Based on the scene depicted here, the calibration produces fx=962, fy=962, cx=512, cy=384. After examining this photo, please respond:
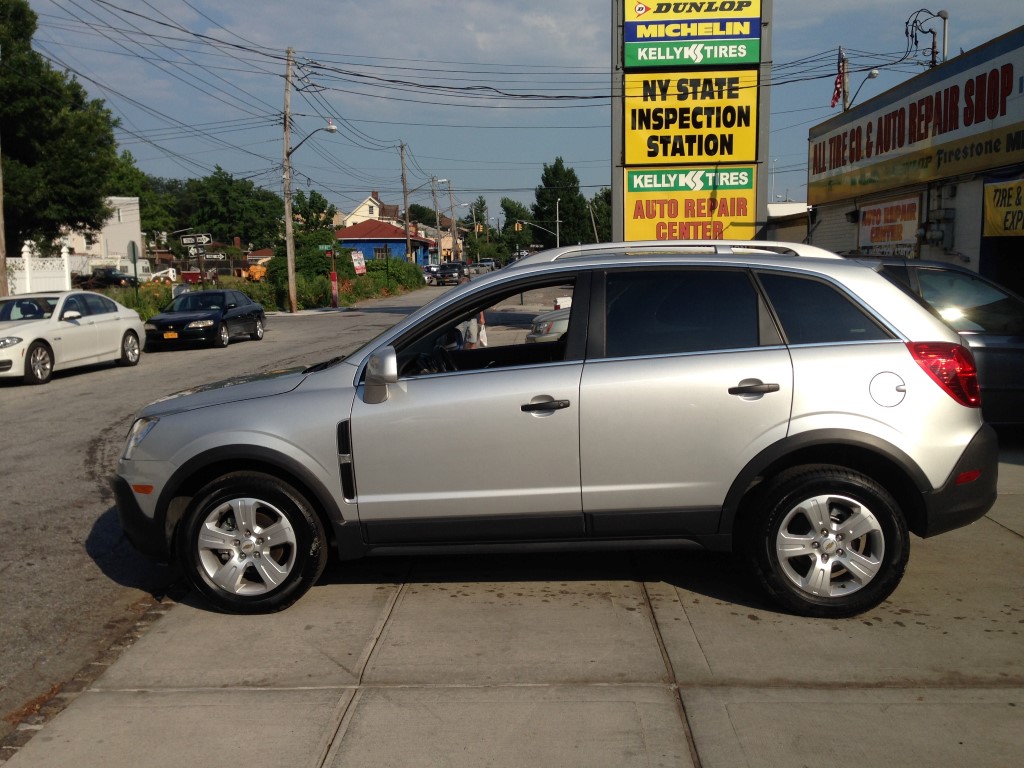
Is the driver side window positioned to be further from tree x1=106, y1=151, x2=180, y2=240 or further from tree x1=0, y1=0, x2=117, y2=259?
tree x1=106, y1=151, x2=180, y2=240

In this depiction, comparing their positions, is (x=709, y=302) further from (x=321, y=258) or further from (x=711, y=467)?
(x=321, y=258)

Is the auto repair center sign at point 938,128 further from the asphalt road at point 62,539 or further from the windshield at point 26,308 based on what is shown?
the windshield at point 26,308

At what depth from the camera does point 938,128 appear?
17.0 meters

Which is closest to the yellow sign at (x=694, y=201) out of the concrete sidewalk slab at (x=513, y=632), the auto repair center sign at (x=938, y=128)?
the auto repair center sign at (x=938, y=128)

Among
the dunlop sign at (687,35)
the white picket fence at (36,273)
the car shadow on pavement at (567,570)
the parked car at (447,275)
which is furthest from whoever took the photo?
the parked car at (447,275)

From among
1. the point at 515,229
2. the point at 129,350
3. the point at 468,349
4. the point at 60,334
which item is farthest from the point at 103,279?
the point at 515,229

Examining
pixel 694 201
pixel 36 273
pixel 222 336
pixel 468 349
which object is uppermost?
pixel 694 201

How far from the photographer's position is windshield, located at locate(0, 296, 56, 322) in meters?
16.5

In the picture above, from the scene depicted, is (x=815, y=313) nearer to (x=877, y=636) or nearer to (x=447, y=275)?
(x=877, y=636)

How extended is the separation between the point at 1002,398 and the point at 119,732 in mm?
7625

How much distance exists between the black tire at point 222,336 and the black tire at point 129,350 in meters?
3.96

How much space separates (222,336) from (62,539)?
675 inches

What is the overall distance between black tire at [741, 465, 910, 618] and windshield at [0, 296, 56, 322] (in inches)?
590

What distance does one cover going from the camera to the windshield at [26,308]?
1650 centimetres
